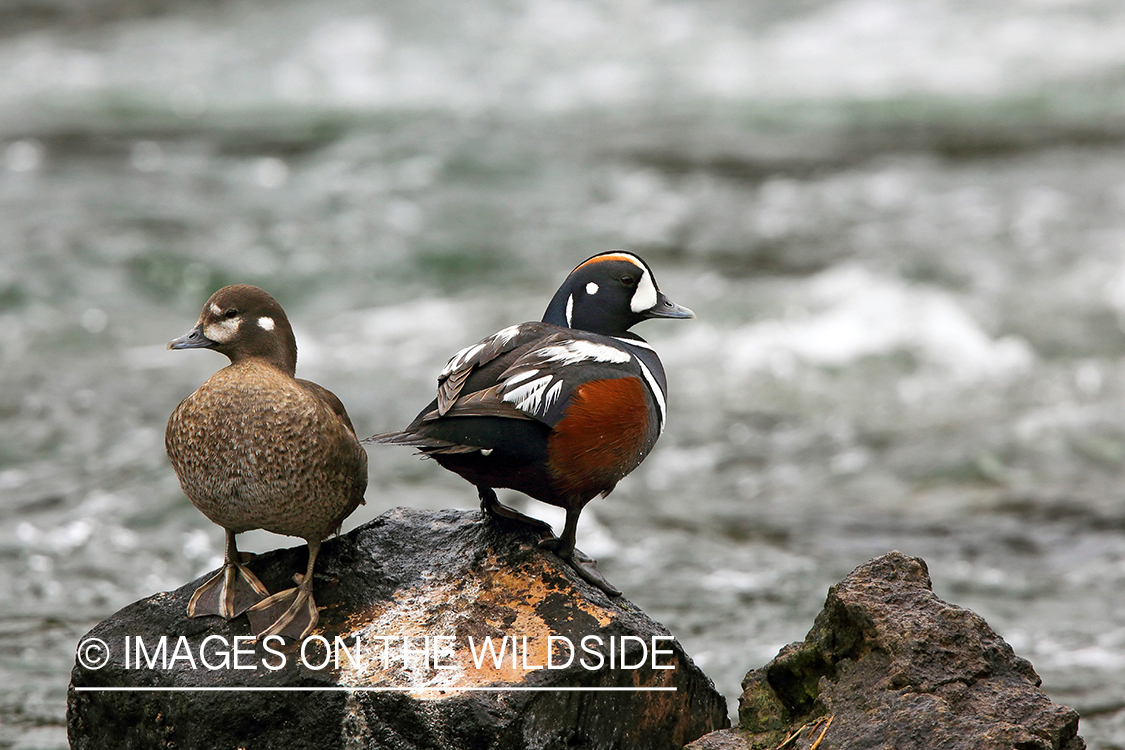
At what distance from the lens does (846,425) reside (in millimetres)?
9328

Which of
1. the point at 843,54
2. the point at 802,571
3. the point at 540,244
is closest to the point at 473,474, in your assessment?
the point at 802,571

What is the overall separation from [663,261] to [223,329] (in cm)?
818

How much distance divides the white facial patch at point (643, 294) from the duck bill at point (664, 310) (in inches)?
1.4

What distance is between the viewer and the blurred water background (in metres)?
7.29

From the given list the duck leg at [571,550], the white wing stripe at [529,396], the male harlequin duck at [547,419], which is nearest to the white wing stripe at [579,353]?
the male harlequin duck at [547,419]

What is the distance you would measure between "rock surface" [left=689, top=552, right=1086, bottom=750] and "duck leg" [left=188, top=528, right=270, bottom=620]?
149 centimetres

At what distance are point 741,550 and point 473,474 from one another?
12.2ft

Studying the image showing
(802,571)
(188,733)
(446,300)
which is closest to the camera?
(188,733)

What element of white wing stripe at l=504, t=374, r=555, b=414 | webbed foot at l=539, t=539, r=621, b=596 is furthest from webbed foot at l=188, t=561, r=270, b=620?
white wing stripe at l=504, t=374, r=555, b=414

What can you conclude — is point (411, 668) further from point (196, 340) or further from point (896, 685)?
point (896, 685)

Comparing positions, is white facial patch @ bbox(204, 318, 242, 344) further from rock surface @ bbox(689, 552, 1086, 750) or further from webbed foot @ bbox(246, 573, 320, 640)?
rock surface @ bbox(689, 552, 1086, 750)

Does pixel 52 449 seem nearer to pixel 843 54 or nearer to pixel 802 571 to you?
pixel 802 571

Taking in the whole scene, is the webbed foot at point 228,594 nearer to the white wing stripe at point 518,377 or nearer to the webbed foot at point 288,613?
the webbed foot at point 288,613

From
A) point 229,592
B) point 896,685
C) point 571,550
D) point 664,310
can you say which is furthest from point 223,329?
point 896,685
